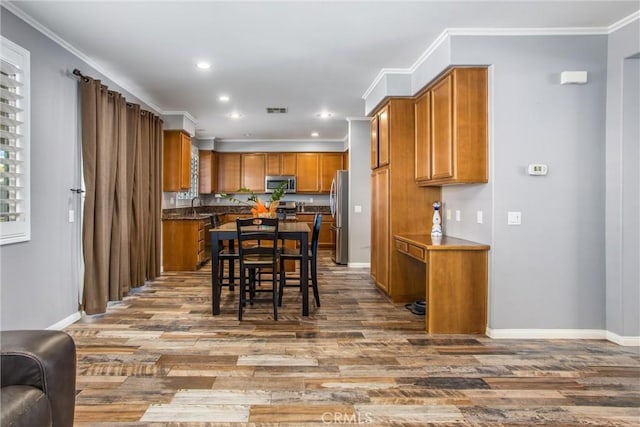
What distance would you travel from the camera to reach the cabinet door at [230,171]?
8836mm

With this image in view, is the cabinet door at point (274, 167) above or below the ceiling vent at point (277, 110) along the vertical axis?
below

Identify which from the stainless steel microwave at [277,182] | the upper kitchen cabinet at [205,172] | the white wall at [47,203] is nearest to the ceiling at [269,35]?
the white wall at [47,203]

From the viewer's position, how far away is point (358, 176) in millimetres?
6512

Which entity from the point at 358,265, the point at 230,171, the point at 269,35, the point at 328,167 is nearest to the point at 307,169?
the point at 328,167

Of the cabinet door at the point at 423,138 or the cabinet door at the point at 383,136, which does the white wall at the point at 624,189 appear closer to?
the cabinet door at the point at 423,138

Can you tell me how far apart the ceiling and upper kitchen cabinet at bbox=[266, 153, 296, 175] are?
3695 mm

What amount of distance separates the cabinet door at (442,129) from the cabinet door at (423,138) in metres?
0.13

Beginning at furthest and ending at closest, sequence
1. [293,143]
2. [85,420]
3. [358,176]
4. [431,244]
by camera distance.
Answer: [293,143] → [358,176] → [431,244] → [85,420]

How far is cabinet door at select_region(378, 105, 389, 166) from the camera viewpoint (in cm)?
448

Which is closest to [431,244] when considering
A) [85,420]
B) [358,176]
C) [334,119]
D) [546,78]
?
[546,78]

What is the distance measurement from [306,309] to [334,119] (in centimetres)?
391

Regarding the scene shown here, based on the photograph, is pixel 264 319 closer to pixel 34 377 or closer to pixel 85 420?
pixel 85 420

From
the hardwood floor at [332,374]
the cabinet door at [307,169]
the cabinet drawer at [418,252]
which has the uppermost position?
the cabinet door at [307,169]

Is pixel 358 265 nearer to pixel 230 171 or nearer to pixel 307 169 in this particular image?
pixel 307 169
